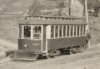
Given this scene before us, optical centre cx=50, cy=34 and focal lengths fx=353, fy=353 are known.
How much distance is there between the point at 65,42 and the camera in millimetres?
23578

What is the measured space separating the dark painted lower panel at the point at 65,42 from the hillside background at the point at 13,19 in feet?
27.1

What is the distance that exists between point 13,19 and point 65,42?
1626cm

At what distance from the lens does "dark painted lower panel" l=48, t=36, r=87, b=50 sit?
2191 cm

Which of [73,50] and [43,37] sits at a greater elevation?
[43,37]

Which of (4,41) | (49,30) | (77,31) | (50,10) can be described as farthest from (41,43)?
(50,10)

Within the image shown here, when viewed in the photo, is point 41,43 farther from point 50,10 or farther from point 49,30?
point 50,10

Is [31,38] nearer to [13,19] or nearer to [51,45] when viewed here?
[51,45]

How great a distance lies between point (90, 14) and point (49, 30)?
15294mm

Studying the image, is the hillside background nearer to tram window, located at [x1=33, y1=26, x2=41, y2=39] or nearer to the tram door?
the tram door

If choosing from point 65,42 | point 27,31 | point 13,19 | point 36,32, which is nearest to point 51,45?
point 36,32

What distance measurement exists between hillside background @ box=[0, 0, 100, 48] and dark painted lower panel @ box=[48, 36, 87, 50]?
8.25 meters

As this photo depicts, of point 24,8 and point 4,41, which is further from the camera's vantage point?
point 24,8

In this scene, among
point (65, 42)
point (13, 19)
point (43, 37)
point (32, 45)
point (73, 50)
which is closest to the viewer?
point (32, 45)

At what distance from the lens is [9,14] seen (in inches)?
1575
